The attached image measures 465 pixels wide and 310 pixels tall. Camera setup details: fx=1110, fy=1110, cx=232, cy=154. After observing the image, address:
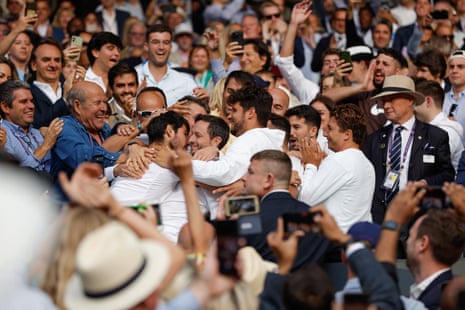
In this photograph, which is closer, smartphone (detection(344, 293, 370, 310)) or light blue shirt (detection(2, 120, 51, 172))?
smartphone (detection(344, 293, 370, 310))

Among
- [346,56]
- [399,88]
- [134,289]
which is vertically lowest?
[134,289]

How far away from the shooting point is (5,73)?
1007 cm

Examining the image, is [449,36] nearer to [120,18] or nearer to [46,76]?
[120,18]

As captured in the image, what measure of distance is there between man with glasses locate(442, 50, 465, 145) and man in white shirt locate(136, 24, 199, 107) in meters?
2.57

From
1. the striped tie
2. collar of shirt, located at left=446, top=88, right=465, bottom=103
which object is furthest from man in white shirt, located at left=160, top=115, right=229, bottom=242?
collar of shirt, located at left=446, top=88, right=465, bottom=103

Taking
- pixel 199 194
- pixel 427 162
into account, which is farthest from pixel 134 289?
pixel 427 162

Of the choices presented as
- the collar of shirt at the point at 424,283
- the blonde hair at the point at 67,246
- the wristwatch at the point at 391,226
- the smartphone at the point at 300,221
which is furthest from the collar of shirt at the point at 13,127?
the blonde hair at the point at 67,246

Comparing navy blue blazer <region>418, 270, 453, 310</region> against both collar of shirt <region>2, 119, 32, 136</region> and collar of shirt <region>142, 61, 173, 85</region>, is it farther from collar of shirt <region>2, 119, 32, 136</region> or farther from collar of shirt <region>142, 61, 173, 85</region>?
collar of shirt <region>142, 61, 173, 85</region>

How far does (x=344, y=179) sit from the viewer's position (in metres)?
7.99

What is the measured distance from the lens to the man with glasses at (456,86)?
11.0 metres

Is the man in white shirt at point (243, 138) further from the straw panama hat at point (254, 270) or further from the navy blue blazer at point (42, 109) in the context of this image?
the navy blue blazer at point (42, 109)

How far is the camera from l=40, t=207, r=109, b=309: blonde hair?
4.78 m

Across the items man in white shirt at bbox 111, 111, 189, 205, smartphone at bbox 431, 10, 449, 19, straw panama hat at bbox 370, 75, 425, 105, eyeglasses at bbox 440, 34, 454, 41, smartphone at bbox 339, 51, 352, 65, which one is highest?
smartphone at bbox 431, 10, 449, 19

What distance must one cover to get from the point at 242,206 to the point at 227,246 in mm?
1019
